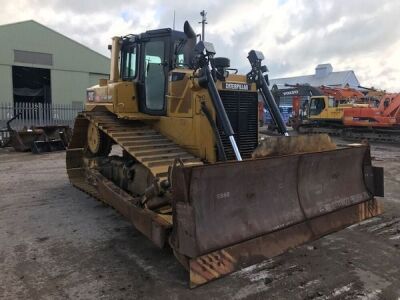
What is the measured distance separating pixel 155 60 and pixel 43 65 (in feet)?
77.3

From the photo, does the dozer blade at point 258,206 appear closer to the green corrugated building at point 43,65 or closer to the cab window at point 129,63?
the cab window at point 129,63

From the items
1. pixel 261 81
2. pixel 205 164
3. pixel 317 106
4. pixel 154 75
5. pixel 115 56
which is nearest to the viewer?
pixel 205 164

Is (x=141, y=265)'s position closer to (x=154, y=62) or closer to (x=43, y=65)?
(x=154, y=62)

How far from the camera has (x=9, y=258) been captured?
15.0 ft

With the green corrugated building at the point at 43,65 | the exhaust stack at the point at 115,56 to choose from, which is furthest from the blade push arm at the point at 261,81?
the green corrugated building at the point at 43,65

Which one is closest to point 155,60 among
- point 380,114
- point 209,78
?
point 209,78

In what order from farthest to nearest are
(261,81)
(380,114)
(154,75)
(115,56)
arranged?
1. (380,114)
2. (115,56)
3. (154,75)
4. (261,81)

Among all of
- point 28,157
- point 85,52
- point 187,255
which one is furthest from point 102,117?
point 85,52

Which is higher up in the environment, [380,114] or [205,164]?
[380,114]

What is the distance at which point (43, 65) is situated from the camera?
1081 inches

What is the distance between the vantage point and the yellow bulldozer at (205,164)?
153 inches

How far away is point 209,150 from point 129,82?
2127 millimetres

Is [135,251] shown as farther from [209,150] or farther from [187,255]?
[209,150]

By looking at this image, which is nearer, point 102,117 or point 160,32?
point 160,32
